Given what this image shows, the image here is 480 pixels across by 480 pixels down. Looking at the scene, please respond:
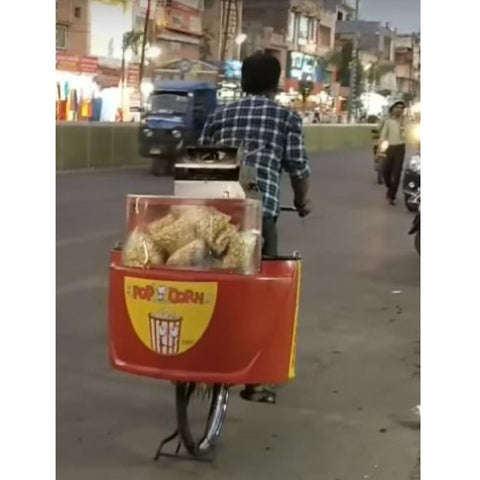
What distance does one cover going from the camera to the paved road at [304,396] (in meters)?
2.27

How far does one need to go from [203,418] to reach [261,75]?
3.07 ft

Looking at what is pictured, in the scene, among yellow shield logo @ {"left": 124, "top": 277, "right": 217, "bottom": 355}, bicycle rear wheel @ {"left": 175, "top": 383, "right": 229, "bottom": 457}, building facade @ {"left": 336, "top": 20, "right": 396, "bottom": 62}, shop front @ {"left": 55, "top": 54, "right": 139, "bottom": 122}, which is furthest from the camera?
shop front @ {"left": 55, "top": 54, "right": 139, "bottom": 122}

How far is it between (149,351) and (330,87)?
2533mm

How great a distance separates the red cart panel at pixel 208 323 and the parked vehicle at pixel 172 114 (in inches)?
293

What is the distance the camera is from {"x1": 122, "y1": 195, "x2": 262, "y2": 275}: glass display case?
1.88 metres

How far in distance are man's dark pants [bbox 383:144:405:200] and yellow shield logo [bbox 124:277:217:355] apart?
3912 mm

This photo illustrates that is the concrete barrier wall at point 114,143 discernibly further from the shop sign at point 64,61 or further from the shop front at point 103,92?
the shop sign at point 64,61

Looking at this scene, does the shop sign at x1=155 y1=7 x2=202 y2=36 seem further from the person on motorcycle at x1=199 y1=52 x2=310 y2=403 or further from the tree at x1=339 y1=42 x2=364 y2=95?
the person on motorcycle at x1=199 y1=52 x2=310 y2=403

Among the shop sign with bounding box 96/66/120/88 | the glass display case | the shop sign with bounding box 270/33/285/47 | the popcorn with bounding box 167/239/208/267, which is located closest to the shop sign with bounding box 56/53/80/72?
the glass display case

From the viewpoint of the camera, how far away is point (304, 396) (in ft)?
9.11

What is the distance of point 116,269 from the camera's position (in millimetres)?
1910

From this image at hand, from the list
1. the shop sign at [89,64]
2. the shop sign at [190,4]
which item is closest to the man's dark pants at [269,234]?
the shop sign at [190,4]
